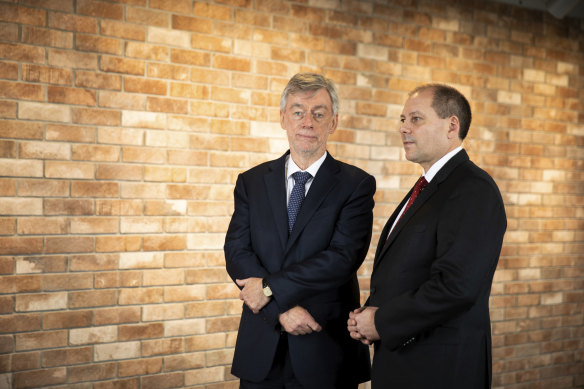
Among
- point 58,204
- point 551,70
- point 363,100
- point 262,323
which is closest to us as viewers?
point 262,323

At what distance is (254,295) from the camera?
6.32ft

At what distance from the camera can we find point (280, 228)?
2037mm

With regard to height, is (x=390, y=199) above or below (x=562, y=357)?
above

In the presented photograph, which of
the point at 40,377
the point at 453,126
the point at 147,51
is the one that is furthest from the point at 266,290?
the point at 147,51

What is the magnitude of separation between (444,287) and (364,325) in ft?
1.09

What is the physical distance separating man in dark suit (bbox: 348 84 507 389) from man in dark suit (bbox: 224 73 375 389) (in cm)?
21

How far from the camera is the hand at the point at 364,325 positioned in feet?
5.65

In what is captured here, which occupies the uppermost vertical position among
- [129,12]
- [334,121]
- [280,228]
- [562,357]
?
[129,12]

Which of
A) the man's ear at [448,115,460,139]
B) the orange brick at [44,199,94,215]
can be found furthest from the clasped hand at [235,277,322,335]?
the orange brick at [44,199,94,215]

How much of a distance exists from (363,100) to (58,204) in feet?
6.81

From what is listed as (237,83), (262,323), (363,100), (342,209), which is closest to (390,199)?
(363,100)

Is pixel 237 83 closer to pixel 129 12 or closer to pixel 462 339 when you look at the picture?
pixel 129 12

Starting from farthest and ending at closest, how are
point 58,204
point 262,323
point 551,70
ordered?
point 551,70, point 58,204, point 262,323

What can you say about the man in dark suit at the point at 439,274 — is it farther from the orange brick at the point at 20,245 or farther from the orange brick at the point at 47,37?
the orange brick at the point at 47,37
